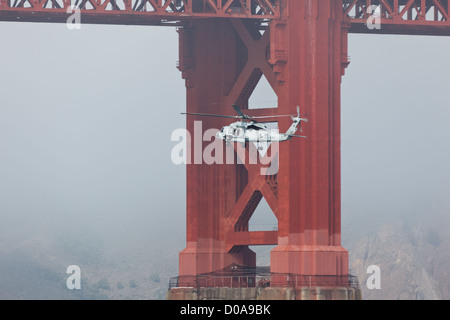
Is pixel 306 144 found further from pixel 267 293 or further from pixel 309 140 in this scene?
pixel 267 293

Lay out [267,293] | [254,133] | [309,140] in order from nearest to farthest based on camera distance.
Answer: [254,133] → [267,293] → [309,140]

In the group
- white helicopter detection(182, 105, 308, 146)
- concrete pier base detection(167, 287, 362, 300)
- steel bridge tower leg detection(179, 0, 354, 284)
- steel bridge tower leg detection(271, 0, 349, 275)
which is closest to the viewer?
concrete pier base detection(167, 287, 362, 300)

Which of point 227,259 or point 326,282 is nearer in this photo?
point 326,282

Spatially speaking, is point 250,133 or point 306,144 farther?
point 306,144

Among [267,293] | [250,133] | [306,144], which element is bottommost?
[267,293]

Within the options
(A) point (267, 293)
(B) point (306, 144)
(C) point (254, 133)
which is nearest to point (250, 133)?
(C) point (254, 133)

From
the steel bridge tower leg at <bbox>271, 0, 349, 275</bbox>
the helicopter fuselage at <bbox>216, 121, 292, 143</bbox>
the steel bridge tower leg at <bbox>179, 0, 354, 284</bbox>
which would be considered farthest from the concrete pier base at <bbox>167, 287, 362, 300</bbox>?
the helicopter fuselage at <bbox>216, 121, 292, 143</bbox>

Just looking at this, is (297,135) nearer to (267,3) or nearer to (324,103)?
(324,103)

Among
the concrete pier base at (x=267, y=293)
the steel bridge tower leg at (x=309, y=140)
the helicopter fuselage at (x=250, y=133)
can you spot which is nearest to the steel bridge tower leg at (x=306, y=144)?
the steel bridge tower leg at (x=309, y=140)

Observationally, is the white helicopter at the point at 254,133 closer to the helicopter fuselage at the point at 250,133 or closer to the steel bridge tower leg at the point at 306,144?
the helicopter fuselage at the point at 250,133

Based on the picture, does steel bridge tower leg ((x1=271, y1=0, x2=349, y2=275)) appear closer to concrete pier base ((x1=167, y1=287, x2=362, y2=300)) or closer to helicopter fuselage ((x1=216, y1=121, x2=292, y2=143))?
concrete pier base ((x1=167, y1=287, x2=362, y2=300))

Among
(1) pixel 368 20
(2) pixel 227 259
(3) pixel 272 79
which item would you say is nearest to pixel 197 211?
(2) pixel 227 259
